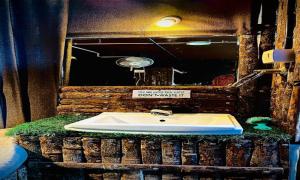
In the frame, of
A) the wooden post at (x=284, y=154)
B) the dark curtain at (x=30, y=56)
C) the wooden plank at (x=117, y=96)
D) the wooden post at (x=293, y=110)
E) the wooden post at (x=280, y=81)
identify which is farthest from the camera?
the dark curtain at (x=30, y=56)

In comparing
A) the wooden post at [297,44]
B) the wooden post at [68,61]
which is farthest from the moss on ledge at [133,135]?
the wooden post at [68,61]

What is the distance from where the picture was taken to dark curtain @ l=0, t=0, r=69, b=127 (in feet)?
7.04

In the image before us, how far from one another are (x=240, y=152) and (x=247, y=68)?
0.91 m

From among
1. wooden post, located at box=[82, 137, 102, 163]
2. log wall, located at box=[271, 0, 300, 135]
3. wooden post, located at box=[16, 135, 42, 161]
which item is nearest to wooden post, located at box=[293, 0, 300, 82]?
log wall, located at box=[271, 0, 300, 135]

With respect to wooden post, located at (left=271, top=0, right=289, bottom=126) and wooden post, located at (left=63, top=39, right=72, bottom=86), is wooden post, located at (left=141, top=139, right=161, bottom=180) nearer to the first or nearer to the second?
wooden post, located at (left=271, top=0, right=289, bottom=126)

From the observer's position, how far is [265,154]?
1297 millimetres

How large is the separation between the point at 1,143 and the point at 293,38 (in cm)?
196

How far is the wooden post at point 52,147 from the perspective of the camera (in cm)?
144

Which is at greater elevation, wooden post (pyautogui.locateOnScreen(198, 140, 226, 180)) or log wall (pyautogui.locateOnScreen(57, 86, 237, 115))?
log wall (pyautogui.locateOnScreen(57, 86, 237, 115))

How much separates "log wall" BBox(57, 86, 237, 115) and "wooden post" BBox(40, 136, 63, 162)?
668 millimetres

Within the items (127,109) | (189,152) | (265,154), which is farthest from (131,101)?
(265,154)

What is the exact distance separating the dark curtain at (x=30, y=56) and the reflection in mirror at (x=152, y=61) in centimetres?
16

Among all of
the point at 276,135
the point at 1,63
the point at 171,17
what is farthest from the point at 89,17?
the point at 276,135

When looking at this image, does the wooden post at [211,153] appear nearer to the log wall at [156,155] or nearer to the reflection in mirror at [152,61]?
the log wall at [156,155]
